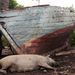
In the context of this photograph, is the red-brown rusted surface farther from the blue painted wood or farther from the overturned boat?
the blue painted wood

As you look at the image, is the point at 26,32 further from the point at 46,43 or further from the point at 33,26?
the point at 46,43

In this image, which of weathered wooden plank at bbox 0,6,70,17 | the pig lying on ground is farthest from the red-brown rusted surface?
the pig lying on ground

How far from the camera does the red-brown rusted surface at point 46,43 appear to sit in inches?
182

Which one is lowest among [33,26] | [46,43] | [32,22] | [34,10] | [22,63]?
[22,63]

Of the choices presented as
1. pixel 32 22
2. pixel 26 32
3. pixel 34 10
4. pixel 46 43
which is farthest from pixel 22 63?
pixel 34 10

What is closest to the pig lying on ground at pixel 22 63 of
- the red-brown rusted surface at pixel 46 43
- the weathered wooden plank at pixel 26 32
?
the red-brown rusted surface at pixel 46 43

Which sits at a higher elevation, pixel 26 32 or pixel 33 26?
pixel 33 26

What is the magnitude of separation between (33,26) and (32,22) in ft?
0.57

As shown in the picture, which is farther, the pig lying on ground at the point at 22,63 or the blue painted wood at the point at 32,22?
the blue painted wood at the point at 32,22

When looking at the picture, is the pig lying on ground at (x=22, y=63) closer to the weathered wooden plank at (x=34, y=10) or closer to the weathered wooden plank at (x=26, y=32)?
the weathered wooden plank at (x=26, y=32)

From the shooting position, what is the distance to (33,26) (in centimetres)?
462

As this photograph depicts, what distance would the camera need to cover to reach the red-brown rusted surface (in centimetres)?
463

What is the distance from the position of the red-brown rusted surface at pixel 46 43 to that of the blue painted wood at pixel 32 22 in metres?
0.18

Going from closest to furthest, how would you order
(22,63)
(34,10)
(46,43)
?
1. (22,63)
2. (34,10)
3. (46,43)
